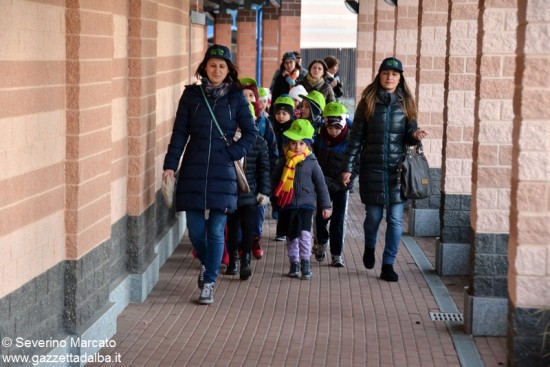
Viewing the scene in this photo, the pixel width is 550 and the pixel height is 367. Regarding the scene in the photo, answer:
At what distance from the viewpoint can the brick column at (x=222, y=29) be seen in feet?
105

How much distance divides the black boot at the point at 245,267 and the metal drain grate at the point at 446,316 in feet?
6.23

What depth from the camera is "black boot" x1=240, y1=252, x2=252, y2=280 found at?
35.3 ft

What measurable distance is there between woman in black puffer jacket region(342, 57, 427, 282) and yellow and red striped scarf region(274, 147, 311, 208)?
1.58 feet

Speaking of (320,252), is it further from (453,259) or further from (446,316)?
(446,316)

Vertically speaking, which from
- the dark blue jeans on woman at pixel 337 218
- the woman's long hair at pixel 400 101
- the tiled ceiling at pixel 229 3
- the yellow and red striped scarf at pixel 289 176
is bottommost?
the dark blue jeans on woman at pixel 337 218

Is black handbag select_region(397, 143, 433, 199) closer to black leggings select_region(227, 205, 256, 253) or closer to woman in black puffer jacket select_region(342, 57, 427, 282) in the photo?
woman in black puffer jacket select_region(342, 57, 427, 282)

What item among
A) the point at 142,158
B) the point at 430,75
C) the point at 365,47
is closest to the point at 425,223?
the point at 430,75

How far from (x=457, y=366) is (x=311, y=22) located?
24.4 meters

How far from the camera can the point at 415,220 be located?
1370 cm

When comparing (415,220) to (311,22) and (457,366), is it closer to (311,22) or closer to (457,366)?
(457,366)

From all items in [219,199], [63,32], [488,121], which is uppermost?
[63,32]

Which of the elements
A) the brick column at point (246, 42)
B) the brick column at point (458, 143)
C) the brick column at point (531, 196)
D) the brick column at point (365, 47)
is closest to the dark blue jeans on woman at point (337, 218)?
the brick column at point (458, 143)

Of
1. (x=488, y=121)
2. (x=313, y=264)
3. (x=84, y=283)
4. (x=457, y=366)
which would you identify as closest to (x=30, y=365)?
(x=84, y=283)

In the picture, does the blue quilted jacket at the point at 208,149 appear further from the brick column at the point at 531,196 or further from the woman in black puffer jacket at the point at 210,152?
the brick column at the point at 531,196
